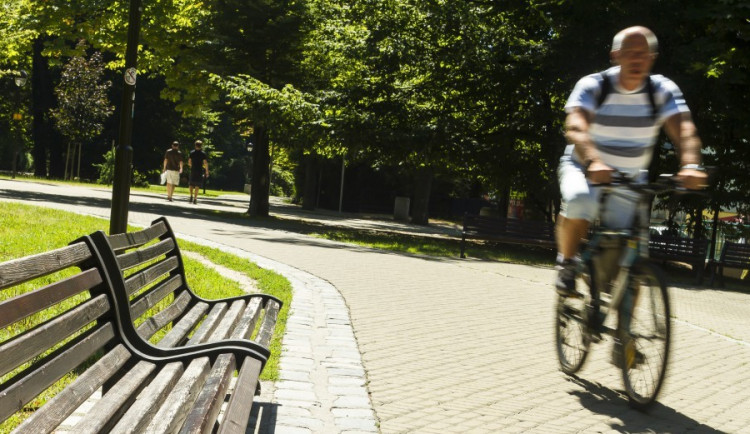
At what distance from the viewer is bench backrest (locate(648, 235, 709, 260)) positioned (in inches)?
675

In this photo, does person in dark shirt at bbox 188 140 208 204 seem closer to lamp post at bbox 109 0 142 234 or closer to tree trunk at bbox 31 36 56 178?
lamp post at bbox 109 0 142 234

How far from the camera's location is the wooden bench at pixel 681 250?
56.1 feet

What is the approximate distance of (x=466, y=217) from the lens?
59.9ft

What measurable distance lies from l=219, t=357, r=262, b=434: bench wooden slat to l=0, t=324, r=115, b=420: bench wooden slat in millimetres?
536

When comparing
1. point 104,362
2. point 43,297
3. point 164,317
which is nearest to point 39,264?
point 43,297

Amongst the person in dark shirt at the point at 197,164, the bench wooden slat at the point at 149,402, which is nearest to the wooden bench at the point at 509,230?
the person in dark shirt at the point at 197,164

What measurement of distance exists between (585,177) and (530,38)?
58.9 feet

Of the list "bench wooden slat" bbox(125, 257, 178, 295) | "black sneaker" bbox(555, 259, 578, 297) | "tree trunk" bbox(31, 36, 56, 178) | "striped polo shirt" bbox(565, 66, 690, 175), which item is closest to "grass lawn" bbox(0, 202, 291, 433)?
"bench wooden slat" bbox(125, 257, 178, 295)

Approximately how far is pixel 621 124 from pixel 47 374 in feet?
12.2

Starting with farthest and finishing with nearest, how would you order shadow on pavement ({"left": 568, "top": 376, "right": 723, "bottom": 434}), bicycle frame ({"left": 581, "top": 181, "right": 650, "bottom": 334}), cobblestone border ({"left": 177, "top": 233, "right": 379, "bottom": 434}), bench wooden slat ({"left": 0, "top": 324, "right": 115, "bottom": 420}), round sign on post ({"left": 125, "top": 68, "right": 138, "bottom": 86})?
round sign on post ({"left": 125, "top": 68, "right": 138, "bottom": 86}) < bicycle frame ({"left": 581, "top": 181, "right": 650, "bottom": 334}) < shadow on pavement ({"left": 568, "top": 376, "right": 723, "bottom": 434}) < cobblestone border ({"left": 177, "top": 233, "right": 379, "bottom": 434}) < bench wooden slat ({"left": 0, "top": 324, "right": 115, "bottom": 420})

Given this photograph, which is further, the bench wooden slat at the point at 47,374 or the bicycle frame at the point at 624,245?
the bicycle frame at the point at 624,245

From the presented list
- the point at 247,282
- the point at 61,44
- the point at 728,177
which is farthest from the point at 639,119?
the point at 61,44

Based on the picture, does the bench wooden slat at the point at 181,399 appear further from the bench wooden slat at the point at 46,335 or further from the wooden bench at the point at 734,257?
the wooden bench at the point at 734,257

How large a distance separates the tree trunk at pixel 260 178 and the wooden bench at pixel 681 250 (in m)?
13.1
